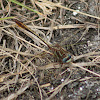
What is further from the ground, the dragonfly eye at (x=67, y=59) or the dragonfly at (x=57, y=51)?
the dragonfly at (x=57, y=51)

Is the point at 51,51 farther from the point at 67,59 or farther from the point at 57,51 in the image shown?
→ the point at 67,59

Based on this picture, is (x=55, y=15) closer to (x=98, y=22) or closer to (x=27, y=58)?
(x=98, y=22)

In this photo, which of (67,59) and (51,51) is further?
(51,51)

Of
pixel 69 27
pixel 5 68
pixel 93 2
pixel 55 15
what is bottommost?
pixel 5 68

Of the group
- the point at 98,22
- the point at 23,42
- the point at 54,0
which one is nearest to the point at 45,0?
the point at 54,0

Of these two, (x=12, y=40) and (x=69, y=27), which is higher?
(x=69, y=27)

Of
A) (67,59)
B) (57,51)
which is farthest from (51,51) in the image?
(67,59)

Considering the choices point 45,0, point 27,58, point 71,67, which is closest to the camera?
point 71,67

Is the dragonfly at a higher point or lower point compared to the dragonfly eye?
higher
